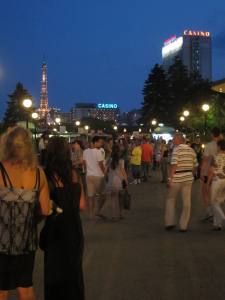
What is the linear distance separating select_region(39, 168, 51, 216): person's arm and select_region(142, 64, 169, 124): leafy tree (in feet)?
340

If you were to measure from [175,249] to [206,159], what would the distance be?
3369mm

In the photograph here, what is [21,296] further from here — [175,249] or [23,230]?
[175,249]

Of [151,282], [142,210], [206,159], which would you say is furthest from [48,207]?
[142,210]

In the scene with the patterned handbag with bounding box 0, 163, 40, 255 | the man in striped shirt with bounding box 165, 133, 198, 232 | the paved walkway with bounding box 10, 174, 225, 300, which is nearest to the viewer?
the patterned handbag with bounding box 0, 163, 40, 255

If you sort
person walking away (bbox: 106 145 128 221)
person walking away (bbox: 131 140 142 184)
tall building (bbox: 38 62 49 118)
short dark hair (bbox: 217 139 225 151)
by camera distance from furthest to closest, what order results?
tall building (bbox: 38 62 49 118) < person walking away (bbox: 131 140 142 184) < person walking away (bbox: 106 145 128 221) < short dark hair (bbox: 217 139 225 151)

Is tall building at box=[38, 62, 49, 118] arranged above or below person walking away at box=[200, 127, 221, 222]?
above

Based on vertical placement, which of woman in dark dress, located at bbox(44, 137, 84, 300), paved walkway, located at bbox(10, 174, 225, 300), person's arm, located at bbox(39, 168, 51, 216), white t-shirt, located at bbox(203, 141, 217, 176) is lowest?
paved walkway, located at bbox(10, 174, 225, 300)

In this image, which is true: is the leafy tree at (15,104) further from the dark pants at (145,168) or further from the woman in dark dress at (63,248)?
the woman in dark dress at (63,248)

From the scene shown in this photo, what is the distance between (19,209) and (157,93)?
342 ft

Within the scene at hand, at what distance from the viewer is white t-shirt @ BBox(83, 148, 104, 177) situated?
41.7 feet

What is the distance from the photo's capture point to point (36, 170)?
4.74 m

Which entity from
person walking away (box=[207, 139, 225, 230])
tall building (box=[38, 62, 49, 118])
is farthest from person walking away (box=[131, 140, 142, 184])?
tall building (box=[38, 62, 49, 118])

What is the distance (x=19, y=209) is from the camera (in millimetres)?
4570

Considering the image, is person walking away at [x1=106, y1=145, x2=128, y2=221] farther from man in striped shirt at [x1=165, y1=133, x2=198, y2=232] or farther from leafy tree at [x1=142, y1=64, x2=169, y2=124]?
leafy tree at [x1=142, y1=64, x2=169, y2=124]
